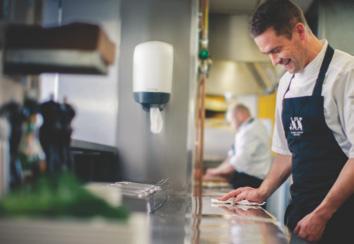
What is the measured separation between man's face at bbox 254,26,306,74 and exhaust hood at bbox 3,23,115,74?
1.01m

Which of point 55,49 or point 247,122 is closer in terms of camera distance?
point 55,49

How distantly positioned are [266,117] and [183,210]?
479cm

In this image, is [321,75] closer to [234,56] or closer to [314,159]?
[314,159]

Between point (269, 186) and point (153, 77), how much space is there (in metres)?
0.91

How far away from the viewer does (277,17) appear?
4.37 feet

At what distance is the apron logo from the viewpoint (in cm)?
143

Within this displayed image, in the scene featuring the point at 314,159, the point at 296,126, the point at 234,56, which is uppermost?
the point at 234,56

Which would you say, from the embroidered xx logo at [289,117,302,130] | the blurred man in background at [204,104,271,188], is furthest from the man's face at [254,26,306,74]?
the blurred man in background at [204,104,271,188]

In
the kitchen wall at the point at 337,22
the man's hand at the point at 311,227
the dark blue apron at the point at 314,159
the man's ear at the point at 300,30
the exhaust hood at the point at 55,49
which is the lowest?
the man's hand at the point at 311,227

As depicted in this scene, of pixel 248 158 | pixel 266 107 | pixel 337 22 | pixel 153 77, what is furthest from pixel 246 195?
pixel 266 107

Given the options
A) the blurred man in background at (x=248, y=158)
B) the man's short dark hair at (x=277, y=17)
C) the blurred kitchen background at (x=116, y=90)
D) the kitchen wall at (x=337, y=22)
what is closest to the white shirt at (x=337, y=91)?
the man's short dark hair at (x=277, y=17)

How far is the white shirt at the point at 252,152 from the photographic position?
11.6ft

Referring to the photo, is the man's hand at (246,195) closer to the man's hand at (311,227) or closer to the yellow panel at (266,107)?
the man's hand at (311,227)

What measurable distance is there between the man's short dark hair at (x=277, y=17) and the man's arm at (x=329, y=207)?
45 centimetres
